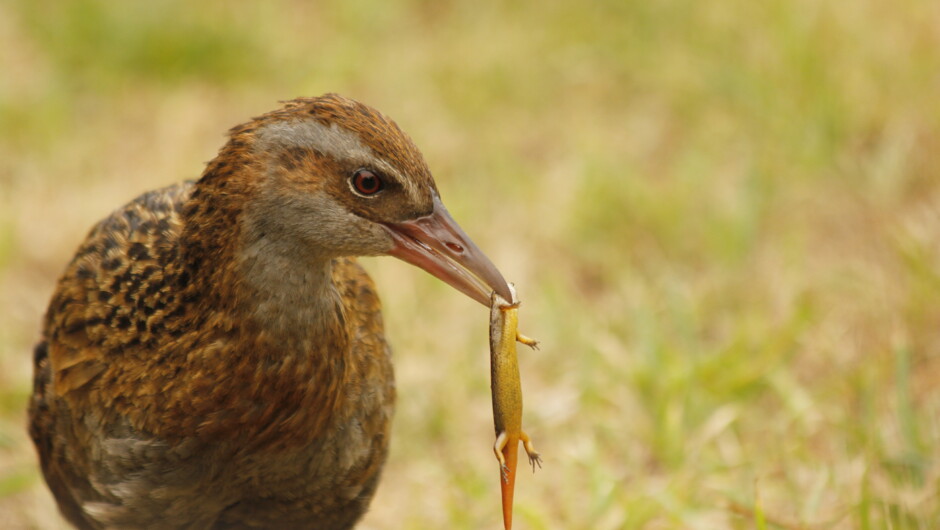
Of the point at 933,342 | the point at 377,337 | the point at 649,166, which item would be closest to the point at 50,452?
the point at 377,337

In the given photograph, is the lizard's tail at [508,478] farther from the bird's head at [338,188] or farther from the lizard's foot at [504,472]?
the bird's head at [338,188]

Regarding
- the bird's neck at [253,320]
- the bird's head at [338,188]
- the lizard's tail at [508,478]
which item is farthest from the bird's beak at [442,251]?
the lizard's tail at [508,478]

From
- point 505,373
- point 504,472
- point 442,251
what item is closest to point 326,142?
point 442,251

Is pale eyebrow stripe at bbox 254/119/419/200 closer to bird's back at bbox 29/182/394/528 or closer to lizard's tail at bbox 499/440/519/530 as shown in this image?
bird's back at bbox 29/182/394/528

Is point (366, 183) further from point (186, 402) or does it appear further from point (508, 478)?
point (508, 478)

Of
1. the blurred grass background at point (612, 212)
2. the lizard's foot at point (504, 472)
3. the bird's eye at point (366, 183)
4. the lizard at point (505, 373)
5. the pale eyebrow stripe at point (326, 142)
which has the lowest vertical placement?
the lizard's foot at point (504, 472)

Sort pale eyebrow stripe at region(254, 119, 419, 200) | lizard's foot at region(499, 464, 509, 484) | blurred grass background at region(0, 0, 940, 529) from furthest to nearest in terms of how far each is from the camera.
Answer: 1. blurred grass background at region(0, 0, 940, 529)
2. lizard's foot at region(499, 464, 509, 484)
3. pale eyebrow stripe at region(254, 119, 419, 200)

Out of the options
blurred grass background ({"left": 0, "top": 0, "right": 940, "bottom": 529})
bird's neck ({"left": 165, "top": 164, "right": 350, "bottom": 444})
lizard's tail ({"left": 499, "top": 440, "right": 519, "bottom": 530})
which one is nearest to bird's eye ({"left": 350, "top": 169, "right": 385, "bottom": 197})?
bird's neck ({"left": 165, "top": 164, "right": 350, "bottom": 444})
